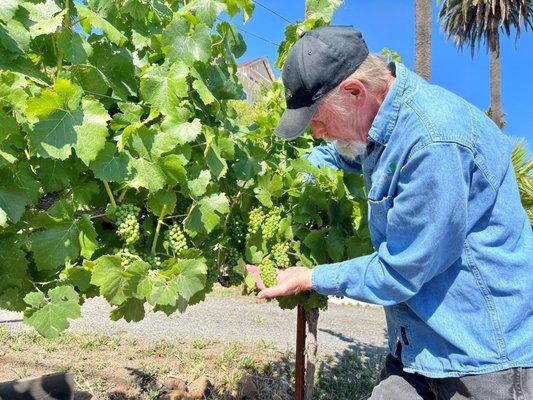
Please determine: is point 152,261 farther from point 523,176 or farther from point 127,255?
point 523,176

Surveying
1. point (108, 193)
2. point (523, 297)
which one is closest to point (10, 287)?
point (108, 193)

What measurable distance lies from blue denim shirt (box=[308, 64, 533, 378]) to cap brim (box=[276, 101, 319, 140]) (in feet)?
0.69

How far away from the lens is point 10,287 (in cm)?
204

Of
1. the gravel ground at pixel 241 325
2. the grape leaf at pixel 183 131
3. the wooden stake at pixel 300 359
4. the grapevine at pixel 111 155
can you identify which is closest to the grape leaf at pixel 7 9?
the grapevine at pixel 111 155

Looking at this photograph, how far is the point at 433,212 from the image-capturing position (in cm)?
162

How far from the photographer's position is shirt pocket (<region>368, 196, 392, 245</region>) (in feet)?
Answer: 6.06

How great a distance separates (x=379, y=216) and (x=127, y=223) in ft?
2.82

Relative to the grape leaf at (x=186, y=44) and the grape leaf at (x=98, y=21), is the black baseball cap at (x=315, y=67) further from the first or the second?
the grape leaf at (x=98, y=21)

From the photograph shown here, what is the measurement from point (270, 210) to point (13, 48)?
117cm

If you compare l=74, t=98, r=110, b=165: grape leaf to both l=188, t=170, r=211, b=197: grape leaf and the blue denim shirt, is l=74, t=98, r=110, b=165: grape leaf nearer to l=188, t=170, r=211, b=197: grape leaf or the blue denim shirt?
l=188, t=170, r=211, b=197: grape leaf

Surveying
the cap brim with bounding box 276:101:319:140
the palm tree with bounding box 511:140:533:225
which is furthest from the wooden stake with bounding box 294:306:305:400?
the palm tree with bounding box 511:140:533:225

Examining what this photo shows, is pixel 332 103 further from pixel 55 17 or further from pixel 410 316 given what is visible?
pixel 55 17

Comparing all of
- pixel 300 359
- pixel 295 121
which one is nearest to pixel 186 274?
pixel 295 121

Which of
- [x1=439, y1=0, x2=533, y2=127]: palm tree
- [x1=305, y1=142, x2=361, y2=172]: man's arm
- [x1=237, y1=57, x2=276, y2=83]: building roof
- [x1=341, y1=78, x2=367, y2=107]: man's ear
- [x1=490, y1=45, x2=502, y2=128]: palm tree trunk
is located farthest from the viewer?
[x1=237, y1=57, x2=276, y2=83]: building roof
